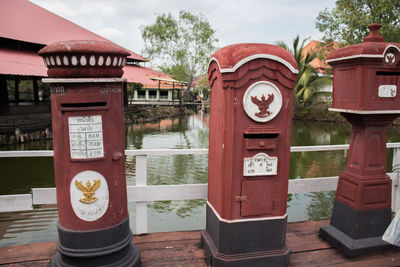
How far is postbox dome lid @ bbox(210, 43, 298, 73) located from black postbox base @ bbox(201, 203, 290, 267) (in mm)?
1323

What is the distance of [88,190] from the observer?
2.27 meters

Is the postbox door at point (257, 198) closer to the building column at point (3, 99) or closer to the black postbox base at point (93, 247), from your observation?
the black postbox base at point (93, 247)

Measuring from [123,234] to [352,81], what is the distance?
250 cm

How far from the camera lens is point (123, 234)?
2.44m

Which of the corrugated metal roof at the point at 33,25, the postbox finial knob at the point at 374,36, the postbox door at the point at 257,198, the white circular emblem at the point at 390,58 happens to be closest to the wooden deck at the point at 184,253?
the postbox door at the point at 257,198

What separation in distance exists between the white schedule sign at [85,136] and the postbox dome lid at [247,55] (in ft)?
3.56

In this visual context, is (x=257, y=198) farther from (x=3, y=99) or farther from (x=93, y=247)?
(x=3, y=99)

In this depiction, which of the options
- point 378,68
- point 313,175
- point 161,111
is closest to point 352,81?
point 378,68

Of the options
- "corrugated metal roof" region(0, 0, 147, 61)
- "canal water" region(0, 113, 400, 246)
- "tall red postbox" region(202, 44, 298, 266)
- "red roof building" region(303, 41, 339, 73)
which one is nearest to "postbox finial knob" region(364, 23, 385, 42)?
"tall red postbox" region(202, 44, 298, 266)

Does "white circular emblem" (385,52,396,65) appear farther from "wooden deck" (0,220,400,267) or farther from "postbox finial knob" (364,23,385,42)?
"wooden deck" (0,220,400,267)

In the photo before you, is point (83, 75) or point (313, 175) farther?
point (313, 175)

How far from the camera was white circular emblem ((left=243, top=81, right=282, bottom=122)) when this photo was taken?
2432mm

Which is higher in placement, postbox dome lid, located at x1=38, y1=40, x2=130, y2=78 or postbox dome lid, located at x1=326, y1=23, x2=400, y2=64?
postbox dome lid, located at x1=326, y1=23, x2=400, y2=64

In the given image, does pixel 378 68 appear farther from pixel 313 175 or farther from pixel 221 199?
pixel 313 175
